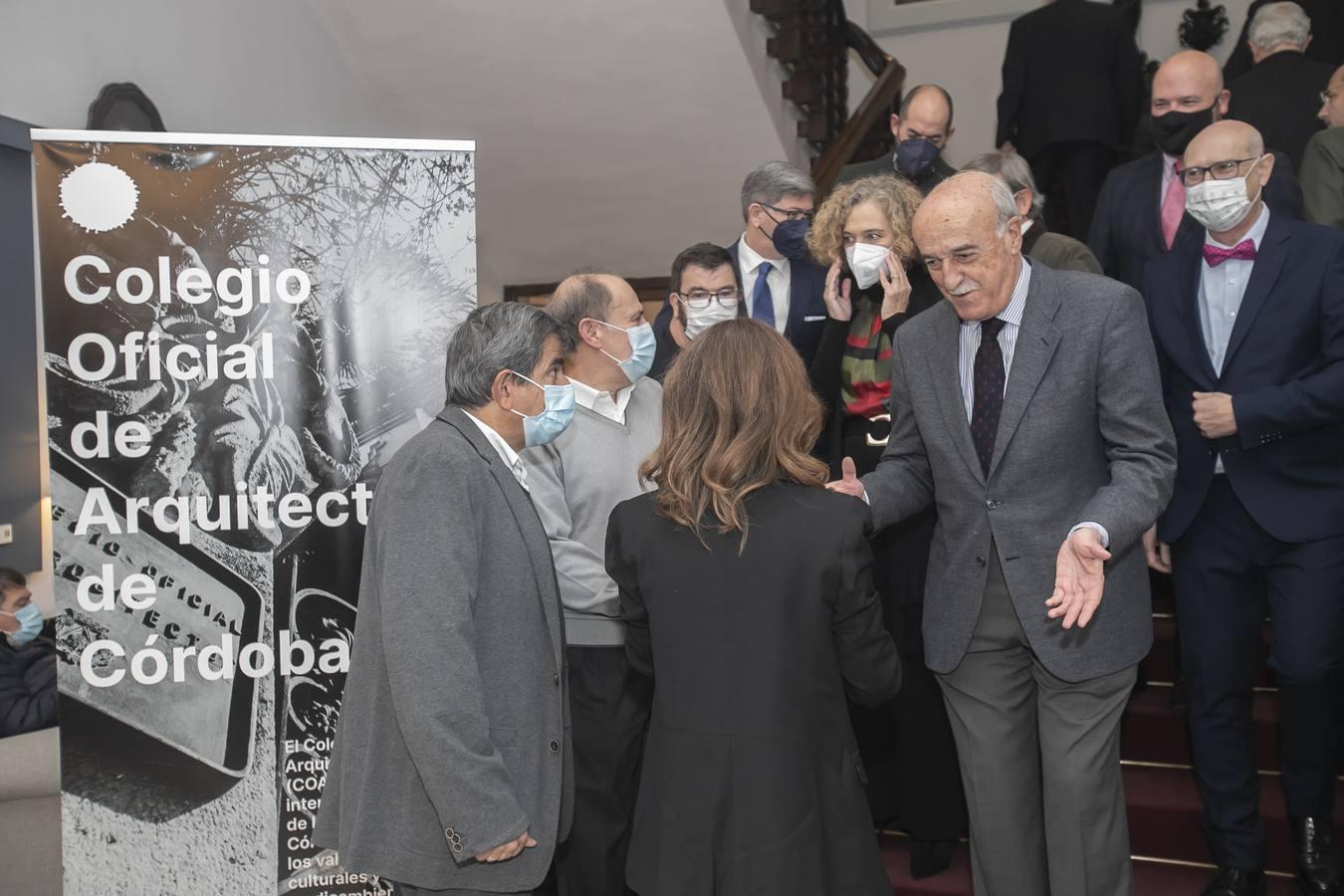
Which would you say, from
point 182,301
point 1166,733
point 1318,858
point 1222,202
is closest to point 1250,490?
point 1222,202

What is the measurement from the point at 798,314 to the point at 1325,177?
5.66 ft

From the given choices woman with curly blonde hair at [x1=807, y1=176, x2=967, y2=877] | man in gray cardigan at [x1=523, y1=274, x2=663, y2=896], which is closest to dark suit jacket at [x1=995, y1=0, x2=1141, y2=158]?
woman with curly blonde hair at [x1=807, y1=176, x2=967, y2=877]

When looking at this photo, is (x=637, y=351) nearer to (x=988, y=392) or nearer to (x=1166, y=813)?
(x=988, y=392)

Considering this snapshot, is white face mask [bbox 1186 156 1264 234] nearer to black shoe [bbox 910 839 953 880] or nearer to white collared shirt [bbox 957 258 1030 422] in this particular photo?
white collared shirt [bbox 957 258 1030 422]

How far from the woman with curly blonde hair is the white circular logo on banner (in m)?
1.85

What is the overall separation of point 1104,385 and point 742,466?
82 centimetres

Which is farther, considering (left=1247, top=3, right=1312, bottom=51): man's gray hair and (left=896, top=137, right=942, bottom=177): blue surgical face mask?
(left=1247, top=3, right=1312, bottom=51): man's gray hair

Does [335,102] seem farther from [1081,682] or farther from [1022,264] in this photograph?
[1081,682]

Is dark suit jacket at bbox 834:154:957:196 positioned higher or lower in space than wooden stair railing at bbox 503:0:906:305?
lower

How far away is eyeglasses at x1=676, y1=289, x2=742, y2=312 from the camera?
3.18 meters

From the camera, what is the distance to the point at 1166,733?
137 inches

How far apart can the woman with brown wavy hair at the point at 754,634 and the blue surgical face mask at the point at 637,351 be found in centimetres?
76

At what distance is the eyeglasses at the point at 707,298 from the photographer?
3.18m

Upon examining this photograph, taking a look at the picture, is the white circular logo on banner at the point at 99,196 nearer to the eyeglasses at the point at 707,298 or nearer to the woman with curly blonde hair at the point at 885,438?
the eyeglasses at the point at 707,298
